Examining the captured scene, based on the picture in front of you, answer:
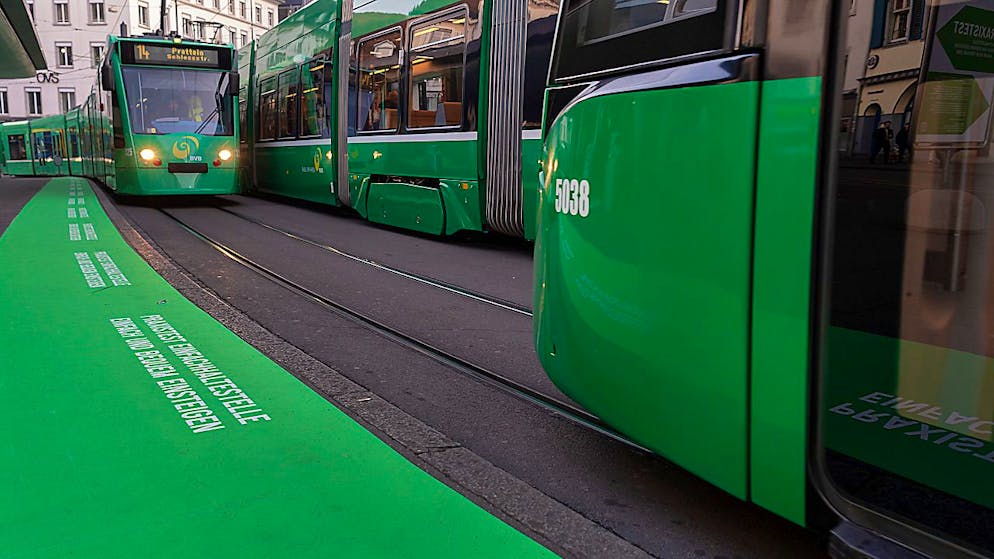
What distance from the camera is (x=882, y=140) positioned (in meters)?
2.26

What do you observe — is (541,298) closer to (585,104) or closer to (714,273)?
(585,104)

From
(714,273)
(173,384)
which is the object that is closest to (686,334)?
(714,273)

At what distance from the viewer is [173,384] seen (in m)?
4.11

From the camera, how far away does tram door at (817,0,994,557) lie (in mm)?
2088

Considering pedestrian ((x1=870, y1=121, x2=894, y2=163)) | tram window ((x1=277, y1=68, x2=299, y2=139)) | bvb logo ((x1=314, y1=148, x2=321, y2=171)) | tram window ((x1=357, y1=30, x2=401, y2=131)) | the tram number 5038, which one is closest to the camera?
pedestrian ((x1=870, y1=121, x2=894, y2=163))

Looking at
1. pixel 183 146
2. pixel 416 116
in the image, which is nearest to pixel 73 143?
pixel 183 146

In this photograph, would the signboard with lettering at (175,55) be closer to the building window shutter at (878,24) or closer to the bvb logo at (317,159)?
the bvb logo at (317,159)

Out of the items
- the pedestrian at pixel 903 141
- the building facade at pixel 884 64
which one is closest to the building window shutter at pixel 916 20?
the building facade at pixel 884 64

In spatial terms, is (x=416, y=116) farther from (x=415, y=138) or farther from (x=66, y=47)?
(x=66, y=47)

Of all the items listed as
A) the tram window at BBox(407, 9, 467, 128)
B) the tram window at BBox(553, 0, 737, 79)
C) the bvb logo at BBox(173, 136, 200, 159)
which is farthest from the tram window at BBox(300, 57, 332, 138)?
the tram window at BBox(553, 0, 737, 79)

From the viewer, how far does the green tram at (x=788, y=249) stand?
197 cm

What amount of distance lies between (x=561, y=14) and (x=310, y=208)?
1390 cm

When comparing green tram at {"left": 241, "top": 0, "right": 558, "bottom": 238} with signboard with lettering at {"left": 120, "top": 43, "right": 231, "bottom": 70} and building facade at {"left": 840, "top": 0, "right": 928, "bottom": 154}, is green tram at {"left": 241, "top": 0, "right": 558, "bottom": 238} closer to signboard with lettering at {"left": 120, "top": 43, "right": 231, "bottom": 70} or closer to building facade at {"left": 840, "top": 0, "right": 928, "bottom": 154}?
signboard with lettering at {"left": 120, "top": 43, "right": 231, "bottom": 70}

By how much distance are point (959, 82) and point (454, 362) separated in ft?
9.54
